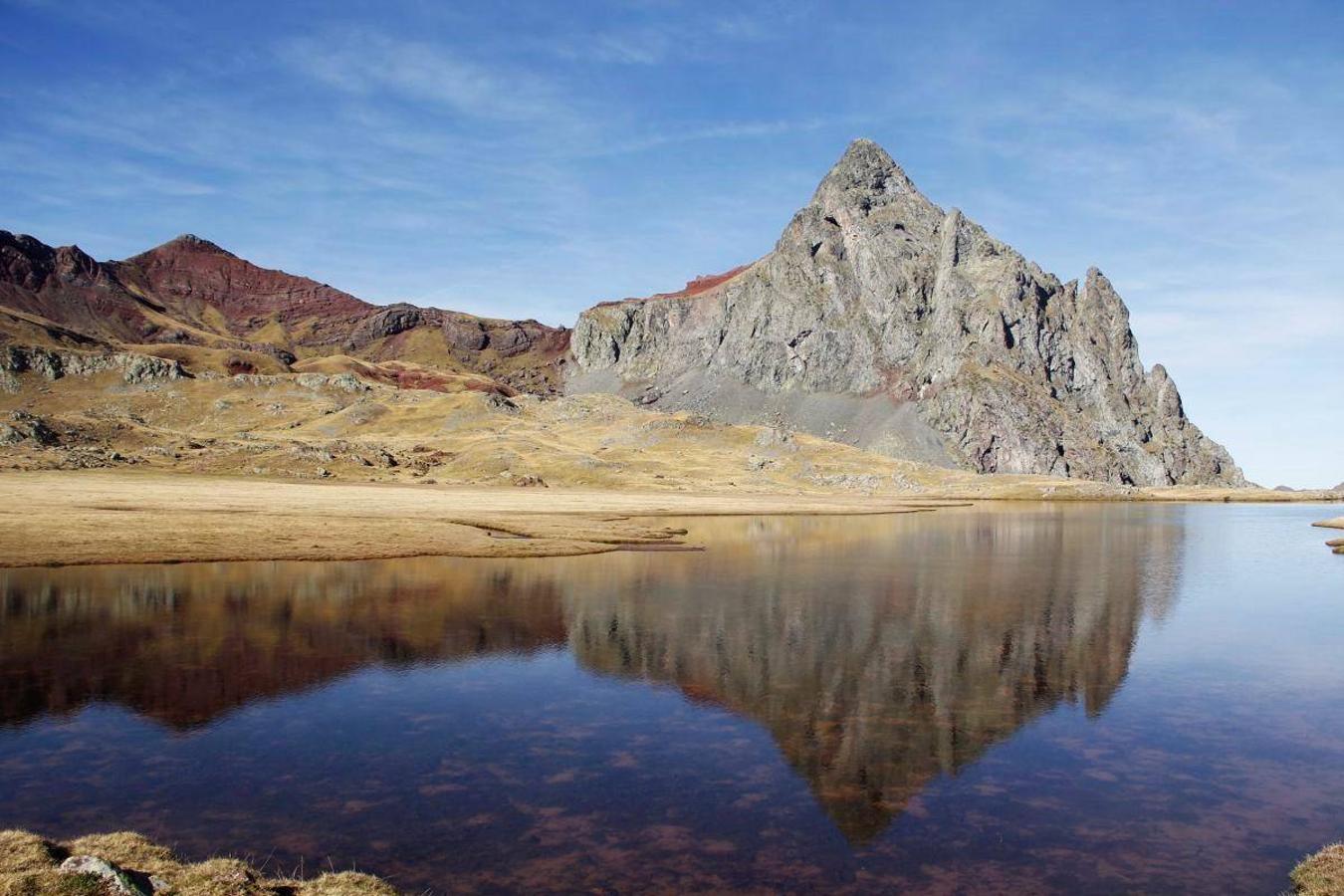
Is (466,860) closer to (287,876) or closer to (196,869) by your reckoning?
(287,876)

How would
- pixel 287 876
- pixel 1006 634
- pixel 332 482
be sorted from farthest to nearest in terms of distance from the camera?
pixel 332 482 → pixel 1006 634 → pixel 287 876


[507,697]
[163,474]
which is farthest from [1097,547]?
[163,474]

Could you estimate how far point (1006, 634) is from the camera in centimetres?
4362

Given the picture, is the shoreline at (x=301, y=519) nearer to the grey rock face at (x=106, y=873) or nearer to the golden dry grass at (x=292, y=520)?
the golden dry grass at (x=292, y=520)

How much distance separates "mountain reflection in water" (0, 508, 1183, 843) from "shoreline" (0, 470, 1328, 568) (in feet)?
18.9

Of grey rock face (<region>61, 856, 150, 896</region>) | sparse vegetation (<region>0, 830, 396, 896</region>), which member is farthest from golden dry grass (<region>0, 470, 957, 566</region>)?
grey rock face (<region>61, 856, 150, 896</region>)

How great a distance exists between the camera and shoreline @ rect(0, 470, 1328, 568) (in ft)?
218

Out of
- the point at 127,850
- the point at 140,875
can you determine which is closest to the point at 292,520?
the point at 127,850

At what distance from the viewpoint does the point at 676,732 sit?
91.4 ft

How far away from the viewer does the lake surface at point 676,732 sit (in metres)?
18.9

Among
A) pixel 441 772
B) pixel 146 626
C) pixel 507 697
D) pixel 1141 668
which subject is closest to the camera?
pixel 441 772

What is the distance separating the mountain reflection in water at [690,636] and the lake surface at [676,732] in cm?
24

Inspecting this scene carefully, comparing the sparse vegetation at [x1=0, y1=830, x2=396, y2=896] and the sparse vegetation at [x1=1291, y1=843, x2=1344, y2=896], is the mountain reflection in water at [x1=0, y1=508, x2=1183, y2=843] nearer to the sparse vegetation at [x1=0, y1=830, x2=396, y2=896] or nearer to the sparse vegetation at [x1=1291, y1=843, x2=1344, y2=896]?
the sparse vegetation at [x1=1291, y1=843, x2=1344, y2=896]

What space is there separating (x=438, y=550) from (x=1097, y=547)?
7373 cm
